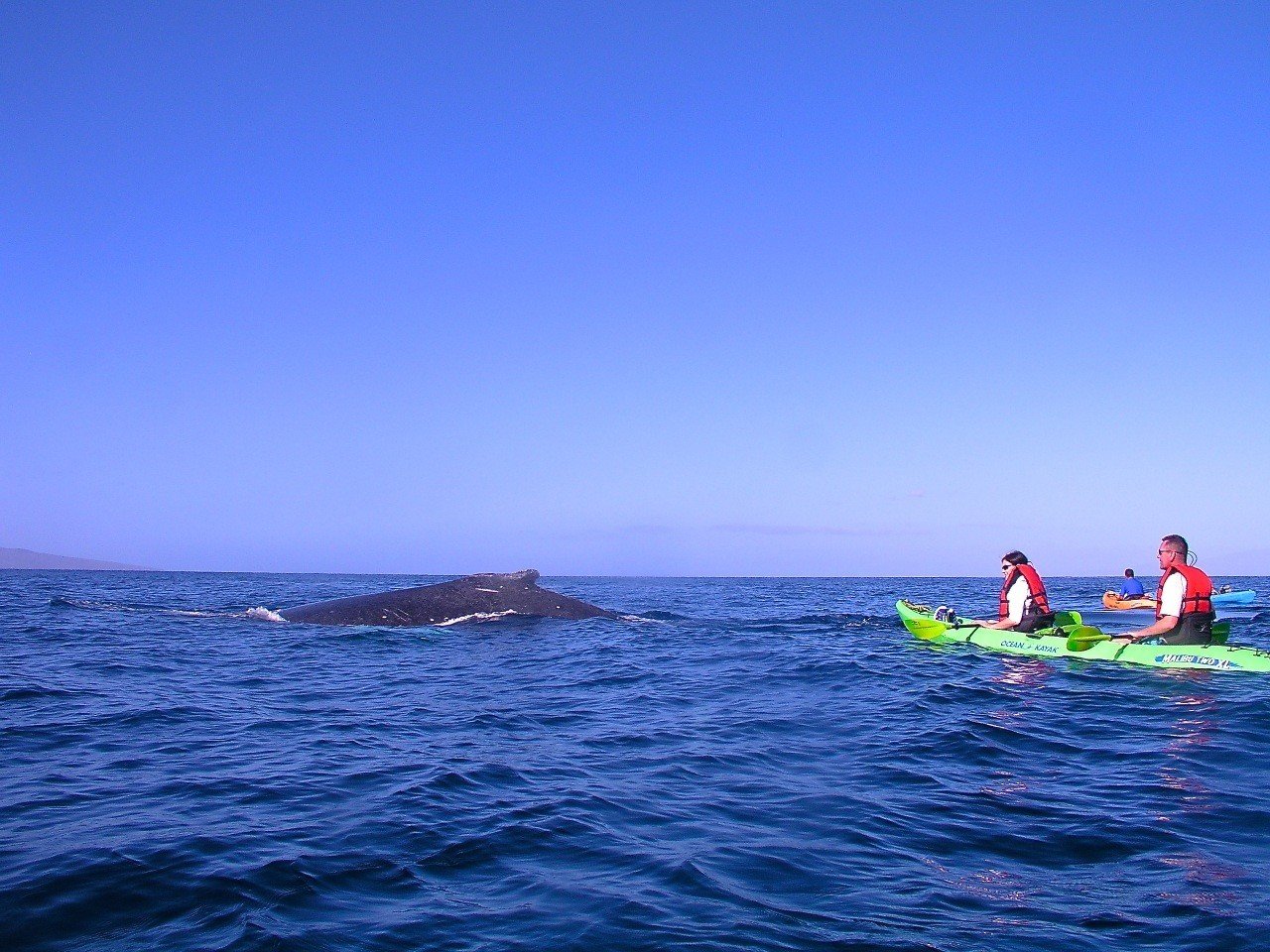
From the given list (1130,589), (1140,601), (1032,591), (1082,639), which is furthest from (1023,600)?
(1130,589)

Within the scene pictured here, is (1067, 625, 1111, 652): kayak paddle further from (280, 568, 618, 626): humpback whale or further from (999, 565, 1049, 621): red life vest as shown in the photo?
(280, 568, 618, 626): humpback whale

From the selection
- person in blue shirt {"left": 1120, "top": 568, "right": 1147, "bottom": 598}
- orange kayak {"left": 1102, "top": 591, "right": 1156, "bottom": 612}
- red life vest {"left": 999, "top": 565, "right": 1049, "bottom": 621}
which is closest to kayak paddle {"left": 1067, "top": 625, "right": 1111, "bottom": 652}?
red life vest {"left": 999, "top": 565, "right": 1049, "bottom": 621}

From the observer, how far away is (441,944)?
191 inches

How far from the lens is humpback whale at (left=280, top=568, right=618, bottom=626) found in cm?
2284

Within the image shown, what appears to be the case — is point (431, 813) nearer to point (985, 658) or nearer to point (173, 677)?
point (173, 677)

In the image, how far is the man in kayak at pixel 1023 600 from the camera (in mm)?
19594

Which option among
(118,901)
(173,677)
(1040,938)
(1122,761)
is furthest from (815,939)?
(173,677)

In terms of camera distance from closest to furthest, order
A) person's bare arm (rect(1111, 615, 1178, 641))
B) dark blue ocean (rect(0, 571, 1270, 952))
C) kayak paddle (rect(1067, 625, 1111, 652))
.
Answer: dark blue ocean (rect(0, 571, 1270, 952)) → person's bare arm (rect(1111, 615, 1178, 641)) → kayak paddle (rect(1067, 625, 1111, 652))

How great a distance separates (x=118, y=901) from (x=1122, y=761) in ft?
28.4

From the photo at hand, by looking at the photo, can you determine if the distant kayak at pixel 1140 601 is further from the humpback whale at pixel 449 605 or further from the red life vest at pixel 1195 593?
the humpback whale at pixel 449 605

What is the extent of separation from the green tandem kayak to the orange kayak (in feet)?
44.1

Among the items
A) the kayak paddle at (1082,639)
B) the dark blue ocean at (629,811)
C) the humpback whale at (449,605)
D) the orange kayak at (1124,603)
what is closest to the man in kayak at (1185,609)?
the kayak paddle at (1082,639)

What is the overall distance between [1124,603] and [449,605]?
76.5ft

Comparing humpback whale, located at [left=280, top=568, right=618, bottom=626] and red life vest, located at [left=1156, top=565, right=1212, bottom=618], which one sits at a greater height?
red life vest, located at [left=1156, top=565, right=1212, bottom=618]
